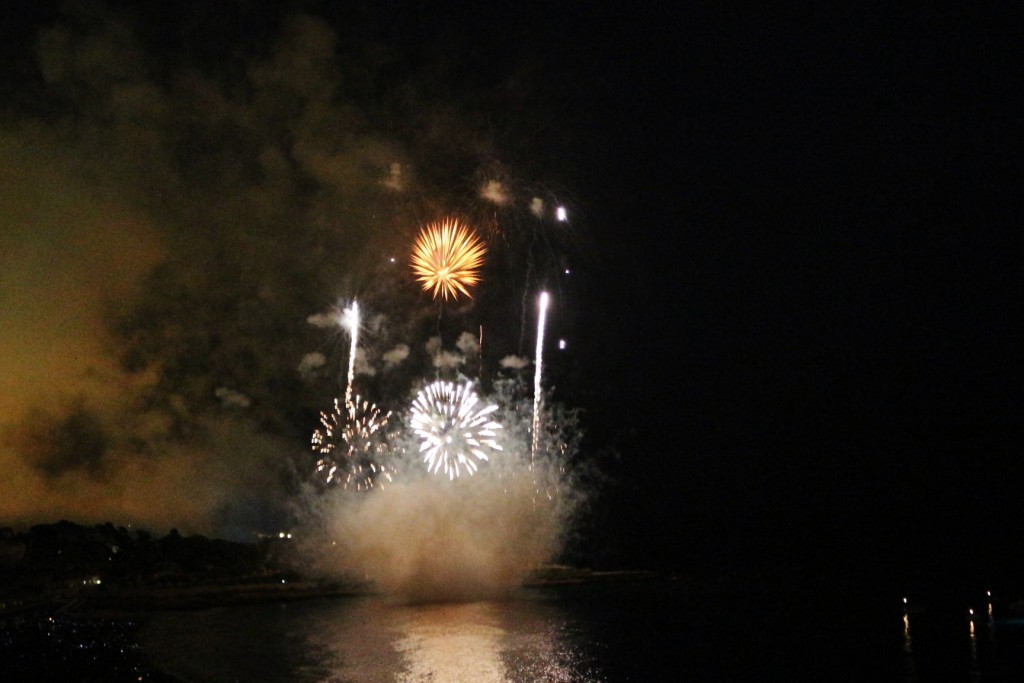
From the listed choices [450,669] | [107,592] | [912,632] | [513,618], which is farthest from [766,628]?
[107,592]

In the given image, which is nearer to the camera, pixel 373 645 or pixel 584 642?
pixel 373 645

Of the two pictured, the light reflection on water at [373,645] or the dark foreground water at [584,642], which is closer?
the light reflection on water at [373,645]

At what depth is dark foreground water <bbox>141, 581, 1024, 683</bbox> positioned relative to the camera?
23297mm

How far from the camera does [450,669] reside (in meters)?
23.4

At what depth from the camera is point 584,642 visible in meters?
30.4

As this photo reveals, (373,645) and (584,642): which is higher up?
(584,642)

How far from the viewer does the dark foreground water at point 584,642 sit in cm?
2330

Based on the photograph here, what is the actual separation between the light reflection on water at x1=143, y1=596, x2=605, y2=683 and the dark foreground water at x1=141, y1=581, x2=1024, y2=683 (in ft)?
0.19

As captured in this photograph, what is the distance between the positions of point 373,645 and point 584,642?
25.6 feet

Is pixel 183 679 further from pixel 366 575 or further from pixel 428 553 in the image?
pixel 366 575

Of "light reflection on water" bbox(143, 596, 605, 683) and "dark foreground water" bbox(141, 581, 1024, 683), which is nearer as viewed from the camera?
"light reflection on water" bbox(143, 596, 605, 683)

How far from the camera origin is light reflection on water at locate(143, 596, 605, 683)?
2277 centimetres

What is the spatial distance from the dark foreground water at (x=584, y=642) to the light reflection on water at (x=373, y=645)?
0.06 metres

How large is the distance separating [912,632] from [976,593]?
27.1 meters
